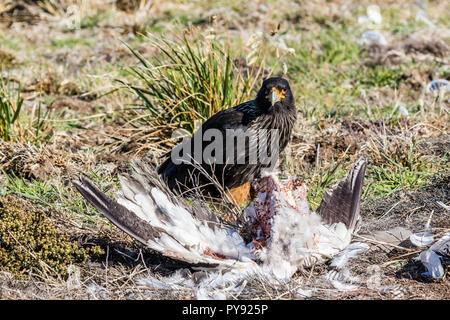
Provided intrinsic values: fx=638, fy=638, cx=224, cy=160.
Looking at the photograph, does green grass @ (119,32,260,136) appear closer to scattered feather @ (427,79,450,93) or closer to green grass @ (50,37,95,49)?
scattered feather @ (427,79,450,93)

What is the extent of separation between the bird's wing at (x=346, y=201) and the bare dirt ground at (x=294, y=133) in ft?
0.62

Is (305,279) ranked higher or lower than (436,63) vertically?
lower

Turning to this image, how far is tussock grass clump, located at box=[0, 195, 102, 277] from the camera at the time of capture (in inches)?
137

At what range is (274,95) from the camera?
4.48m

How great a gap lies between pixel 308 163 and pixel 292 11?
454cm

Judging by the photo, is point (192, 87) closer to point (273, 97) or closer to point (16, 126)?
point (273, 97)

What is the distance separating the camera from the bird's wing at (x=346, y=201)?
3.74m

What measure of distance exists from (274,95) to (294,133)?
1.14m

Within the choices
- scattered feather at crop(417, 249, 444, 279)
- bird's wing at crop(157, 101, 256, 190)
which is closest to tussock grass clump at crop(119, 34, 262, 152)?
bird's wing at crop(157, 101, 256, 190)

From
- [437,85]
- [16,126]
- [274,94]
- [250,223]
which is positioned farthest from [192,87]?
[437,85]

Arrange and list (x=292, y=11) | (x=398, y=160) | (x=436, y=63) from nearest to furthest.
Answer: (x=398, y=160) < (x=436, y=63) < (x=292, y=11)
